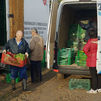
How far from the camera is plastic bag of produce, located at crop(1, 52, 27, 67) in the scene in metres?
5.59

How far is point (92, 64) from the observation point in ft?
18.4

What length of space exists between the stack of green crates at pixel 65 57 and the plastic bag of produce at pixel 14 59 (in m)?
1.28

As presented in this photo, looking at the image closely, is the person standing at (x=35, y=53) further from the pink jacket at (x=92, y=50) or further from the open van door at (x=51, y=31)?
the pink jacket at (x=92, y=50)

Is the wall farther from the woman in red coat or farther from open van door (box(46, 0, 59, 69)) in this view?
the woman in red coat

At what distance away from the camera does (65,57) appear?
6.58m

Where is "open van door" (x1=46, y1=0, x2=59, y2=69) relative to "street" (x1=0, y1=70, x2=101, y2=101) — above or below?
above

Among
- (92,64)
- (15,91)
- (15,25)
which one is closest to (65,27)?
(15,25)

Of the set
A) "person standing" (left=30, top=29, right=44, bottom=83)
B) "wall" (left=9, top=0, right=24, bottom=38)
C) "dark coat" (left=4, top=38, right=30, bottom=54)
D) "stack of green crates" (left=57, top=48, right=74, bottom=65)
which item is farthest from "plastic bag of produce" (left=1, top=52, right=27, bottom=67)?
"wall" (left=9, top=0, right=24, bottom=38)

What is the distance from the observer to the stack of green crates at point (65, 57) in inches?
257

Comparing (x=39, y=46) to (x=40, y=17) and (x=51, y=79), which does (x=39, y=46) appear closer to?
(x=51, y=79)

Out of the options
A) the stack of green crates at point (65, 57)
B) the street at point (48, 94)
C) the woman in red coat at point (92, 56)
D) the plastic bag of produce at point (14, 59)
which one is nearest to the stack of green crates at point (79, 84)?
the street at point (48, 94)

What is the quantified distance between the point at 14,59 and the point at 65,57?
1.71m

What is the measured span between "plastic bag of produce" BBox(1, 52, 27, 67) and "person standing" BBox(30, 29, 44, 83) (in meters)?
0.98

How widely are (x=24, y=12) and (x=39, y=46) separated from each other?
1.66 meters
